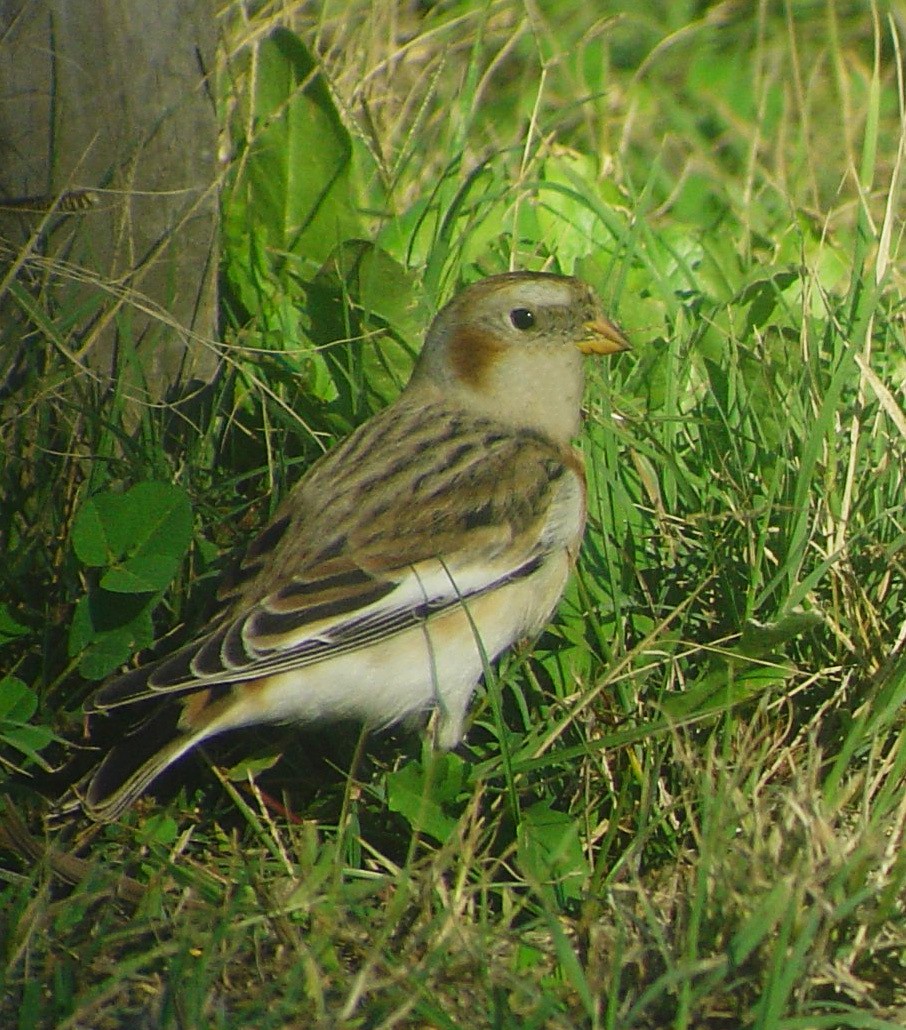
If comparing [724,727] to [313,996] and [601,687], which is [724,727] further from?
[313,996]

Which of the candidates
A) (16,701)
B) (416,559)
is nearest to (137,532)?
(16,701)

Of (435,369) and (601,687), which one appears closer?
(601,687)

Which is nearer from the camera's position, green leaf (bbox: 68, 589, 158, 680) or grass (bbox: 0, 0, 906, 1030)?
grass (bbox: 0, 0, 906, 1030)

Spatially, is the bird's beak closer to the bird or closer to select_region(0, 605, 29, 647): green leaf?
the bird

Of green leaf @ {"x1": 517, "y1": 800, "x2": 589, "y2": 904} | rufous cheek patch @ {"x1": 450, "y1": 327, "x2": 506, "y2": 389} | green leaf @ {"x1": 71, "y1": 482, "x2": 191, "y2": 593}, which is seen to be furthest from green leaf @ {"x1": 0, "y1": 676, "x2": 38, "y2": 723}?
rufous cheek patch @ {"x1": 450, "y1": 327, "x2": 506, "y2": 389}

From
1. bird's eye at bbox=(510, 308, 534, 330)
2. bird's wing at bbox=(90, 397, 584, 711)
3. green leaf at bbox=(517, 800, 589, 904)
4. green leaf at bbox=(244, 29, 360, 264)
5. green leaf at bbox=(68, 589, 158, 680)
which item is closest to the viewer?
green leaf at bbox=(517, 800, 589, 904)

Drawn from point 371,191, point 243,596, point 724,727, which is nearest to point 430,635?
point 243,596

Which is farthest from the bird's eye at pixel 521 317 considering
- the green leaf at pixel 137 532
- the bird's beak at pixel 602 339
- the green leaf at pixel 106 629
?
the green leaf at pixel 106 629
